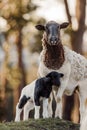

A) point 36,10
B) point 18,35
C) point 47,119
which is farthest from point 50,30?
point 18,35

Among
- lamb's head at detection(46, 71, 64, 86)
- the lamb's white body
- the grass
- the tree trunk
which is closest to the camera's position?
the grass

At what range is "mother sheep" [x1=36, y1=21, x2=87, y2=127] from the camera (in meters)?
10.3

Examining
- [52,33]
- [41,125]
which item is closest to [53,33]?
[52,33]

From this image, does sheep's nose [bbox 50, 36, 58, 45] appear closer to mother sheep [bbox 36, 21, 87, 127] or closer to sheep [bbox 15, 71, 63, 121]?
mother sheep [bbox 36, 21, 87, 127]

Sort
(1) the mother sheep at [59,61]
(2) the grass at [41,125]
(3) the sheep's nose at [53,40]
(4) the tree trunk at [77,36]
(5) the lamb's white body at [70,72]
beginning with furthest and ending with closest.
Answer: (4) the tree trunk at [77,36], (5) the lamb's white body at [70,72], (1) the mother sheep at [59,61], (3) the sheep's nose at [53,40], (2) the grass at [41,125]

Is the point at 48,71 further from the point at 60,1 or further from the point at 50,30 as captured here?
the point at 60,1

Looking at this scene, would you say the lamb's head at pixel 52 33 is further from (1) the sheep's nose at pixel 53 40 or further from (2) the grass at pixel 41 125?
(2) the grass at pixel 41 125

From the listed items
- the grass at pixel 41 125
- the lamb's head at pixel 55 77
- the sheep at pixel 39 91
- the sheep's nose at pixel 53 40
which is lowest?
the grass at pixel 41 125

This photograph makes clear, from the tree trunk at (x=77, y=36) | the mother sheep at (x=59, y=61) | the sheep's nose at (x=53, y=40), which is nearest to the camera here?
the sheep's nose at (x=53, y=40)

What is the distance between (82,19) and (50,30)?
1214 centimetres

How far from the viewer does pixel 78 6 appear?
73.6ft

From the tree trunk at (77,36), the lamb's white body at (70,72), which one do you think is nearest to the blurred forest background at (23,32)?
the tree trunk at (77,36)

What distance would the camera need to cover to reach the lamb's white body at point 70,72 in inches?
421

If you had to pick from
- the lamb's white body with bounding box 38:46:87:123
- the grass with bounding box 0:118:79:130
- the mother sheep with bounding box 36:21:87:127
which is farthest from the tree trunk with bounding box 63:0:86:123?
the grass with bounding box 0:118:79:130
